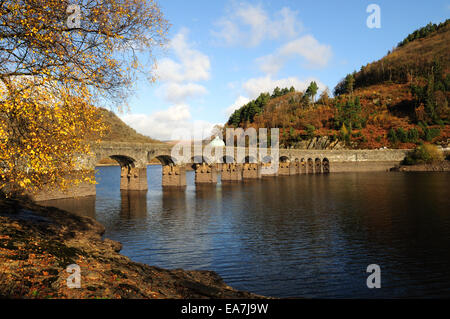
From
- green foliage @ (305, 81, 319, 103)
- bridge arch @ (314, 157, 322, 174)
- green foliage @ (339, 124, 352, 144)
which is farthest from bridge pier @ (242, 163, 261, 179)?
green foliage @ (305, 81, 319, 103)

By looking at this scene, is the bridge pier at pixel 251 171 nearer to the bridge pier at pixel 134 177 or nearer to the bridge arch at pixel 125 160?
the bridge pier at pixel 134 177

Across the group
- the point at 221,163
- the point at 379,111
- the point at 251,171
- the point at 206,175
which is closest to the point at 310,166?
the point at 251,171

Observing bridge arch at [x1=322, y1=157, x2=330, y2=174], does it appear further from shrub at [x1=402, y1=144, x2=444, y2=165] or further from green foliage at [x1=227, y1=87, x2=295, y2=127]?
green foliage at [x1=227, y1=87, x2=295, y2=127]

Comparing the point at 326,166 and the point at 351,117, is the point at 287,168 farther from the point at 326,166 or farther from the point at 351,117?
the point at 351,117

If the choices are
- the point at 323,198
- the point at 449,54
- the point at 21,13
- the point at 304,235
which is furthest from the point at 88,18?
the point at 449,54

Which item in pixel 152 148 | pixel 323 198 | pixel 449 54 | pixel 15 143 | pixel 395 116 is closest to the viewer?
pixel 15 143

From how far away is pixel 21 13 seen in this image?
961 cm

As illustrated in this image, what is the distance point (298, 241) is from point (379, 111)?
132 metres

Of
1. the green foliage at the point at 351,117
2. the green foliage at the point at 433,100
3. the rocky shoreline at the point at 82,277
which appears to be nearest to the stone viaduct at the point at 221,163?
the rocky shoreline at the point at 82,277
